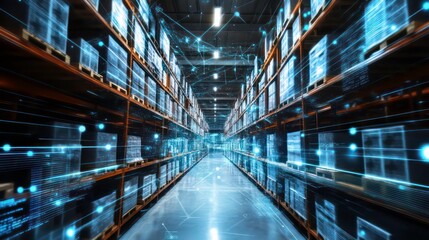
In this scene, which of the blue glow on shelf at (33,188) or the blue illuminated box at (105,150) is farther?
the blue illuminated box at (105,150)

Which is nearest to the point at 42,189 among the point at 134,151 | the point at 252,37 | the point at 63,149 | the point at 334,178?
the point at 63,149

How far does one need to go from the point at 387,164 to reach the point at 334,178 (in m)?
0.63

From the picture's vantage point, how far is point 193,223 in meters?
3.51

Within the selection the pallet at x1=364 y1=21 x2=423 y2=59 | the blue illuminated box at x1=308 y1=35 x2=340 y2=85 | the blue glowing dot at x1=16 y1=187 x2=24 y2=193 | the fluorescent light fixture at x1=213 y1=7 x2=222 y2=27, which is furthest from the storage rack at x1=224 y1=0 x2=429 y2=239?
the blue glowing dot at x1=16 y1=187 x2=24 y2=193

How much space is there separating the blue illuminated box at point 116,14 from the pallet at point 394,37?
298 centimetres

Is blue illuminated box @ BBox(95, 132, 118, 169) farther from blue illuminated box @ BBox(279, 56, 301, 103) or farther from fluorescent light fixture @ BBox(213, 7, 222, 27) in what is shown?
fluorescent light fixture @ BBox(213, 7, 222, 27)

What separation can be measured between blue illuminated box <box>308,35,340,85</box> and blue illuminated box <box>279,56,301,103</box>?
696 millimetres

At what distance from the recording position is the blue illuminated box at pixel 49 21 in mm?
1689

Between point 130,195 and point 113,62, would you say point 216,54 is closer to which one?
point 113,62

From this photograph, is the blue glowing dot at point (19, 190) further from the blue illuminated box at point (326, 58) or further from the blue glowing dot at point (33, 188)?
the blue illuminated box at point (326, 58)

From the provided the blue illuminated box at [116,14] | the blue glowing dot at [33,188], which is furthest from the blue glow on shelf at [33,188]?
the blue illuminated box at [116,14]

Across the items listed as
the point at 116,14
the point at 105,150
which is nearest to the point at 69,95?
the point at 105,150

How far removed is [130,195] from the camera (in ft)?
11.5

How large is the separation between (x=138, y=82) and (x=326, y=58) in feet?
9.95
